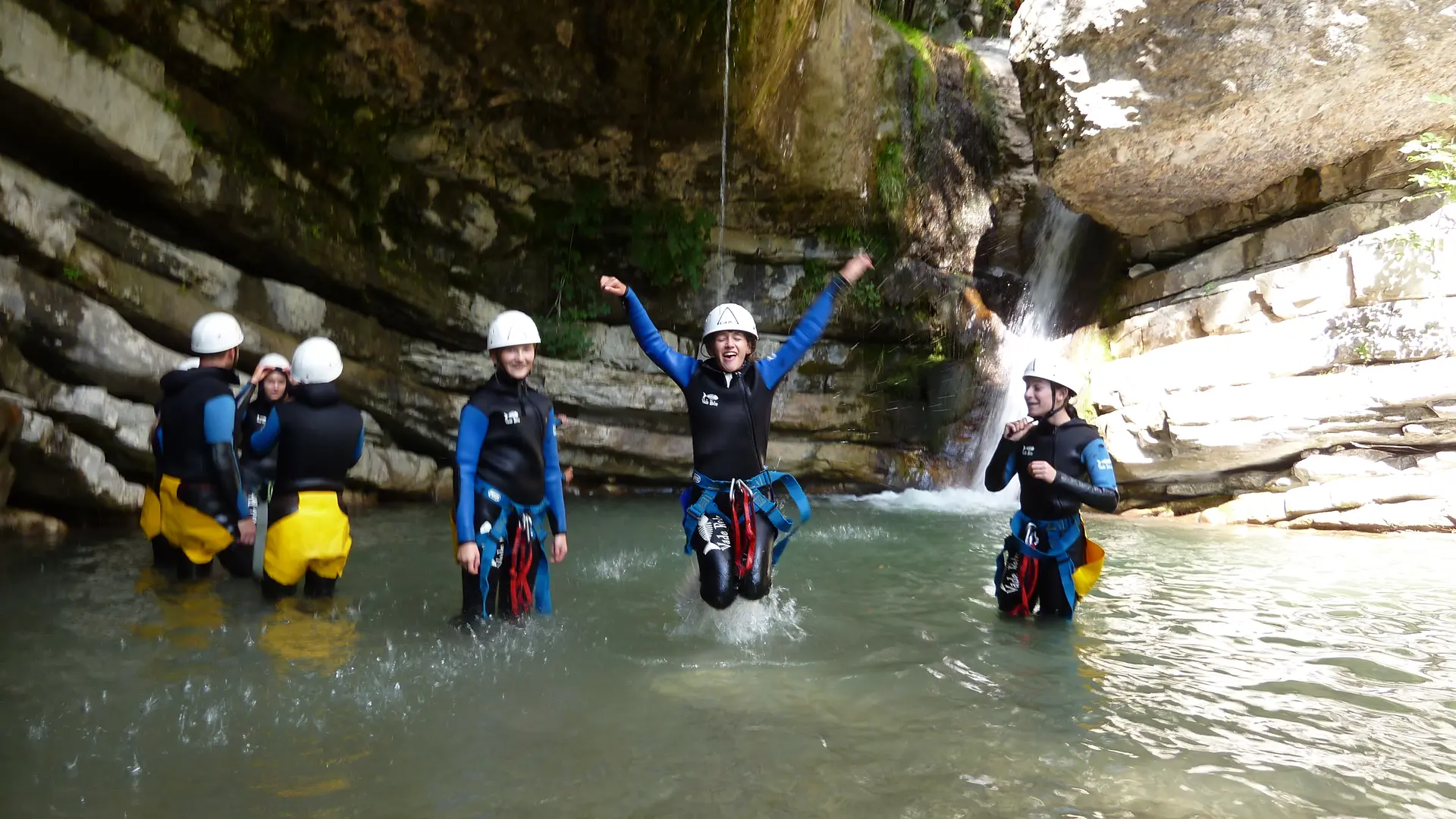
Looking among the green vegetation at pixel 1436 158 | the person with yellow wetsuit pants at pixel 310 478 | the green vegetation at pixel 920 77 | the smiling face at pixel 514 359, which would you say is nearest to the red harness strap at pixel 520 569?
the smiling face at pixel 514 359

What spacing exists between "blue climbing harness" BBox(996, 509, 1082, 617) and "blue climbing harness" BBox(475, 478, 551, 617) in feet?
10.3

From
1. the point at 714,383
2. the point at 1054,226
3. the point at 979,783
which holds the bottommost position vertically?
the point at 979,783

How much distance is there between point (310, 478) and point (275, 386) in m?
1.64

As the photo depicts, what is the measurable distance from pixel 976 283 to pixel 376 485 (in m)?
11.3

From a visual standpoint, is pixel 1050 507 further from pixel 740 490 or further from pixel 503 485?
pixel 503 485

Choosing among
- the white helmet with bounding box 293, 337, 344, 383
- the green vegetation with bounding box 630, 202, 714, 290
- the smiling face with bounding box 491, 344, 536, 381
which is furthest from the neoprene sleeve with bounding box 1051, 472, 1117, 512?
the green vegetation with bounding box 630, 202, 714, 290

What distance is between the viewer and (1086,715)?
3.85 m

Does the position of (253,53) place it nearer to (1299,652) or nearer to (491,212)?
(491,212)

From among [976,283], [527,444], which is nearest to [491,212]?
[527,444]

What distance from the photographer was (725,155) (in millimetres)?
11570

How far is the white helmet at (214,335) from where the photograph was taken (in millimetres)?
6156

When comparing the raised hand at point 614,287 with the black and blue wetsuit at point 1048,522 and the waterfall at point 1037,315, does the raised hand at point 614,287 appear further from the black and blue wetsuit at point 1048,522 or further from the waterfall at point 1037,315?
the waterfall at point 1037,315

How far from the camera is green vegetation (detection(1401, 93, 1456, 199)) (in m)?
9.56

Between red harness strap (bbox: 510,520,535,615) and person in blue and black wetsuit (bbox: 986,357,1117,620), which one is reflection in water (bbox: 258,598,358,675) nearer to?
red harness strap (bbox: 510,520,535,615)
